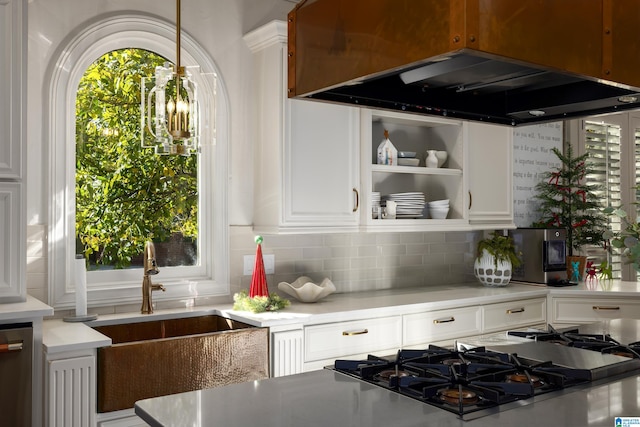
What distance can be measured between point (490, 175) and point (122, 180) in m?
2.39

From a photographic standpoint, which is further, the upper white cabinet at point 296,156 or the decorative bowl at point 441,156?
the decorative bowl at point 441,156

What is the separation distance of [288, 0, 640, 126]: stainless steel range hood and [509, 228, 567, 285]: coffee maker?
2342 mm

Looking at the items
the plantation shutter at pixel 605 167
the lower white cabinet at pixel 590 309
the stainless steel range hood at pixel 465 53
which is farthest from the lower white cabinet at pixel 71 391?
the plantation shutter at pixel 605 167

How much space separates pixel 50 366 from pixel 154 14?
186cm

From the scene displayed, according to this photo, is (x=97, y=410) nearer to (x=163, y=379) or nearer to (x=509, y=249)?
(x=163, y=379)

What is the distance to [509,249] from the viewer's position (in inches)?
170

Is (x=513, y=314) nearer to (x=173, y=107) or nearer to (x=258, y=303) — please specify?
(x=258, y=303)

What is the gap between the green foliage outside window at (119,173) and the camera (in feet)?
10.4

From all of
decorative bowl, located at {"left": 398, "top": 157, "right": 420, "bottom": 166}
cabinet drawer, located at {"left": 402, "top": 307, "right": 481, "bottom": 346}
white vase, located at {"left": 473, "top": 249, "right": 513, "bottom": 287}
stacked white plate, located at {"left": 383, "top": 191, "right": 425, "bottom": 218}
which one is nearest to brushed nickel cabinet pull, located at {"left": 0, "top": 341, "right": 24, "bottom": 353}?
cabinet drawer, located at {"left": 402, "top": 307, "right": 481, "bottom": 346}

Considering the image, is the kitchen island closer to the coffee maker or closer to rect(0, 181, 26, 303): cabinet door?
rect(0, 181, 26, 303): cabinet door

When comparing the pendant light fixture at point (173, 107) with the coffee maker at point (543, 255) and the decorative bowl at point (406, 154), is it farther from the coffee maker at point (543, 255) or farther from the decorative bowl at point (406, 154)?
the coffee maker at point (543, 255)

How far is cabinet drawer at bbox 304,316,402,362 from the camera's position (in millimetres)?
3082

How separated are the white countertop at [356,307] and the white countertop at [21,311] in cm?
13

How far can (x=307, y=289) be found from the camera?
3.41 m
